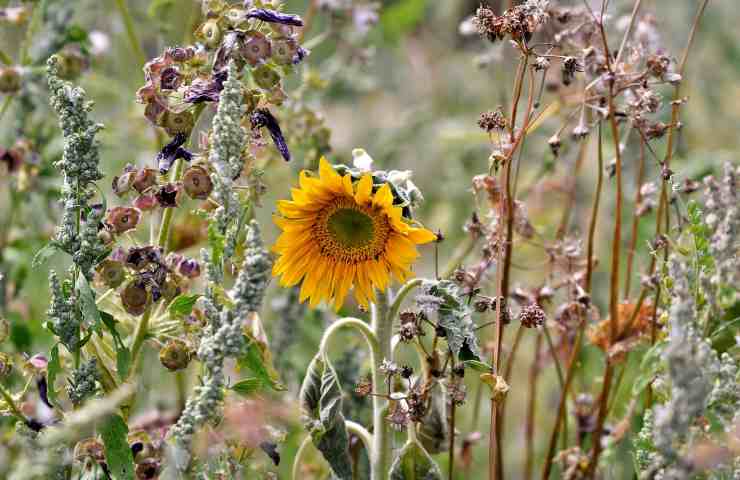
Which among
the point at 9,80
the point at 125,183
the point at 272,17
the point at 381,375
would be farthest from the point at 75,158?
the point at 9,80

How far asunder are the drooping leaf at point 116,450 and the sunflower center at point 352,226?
0.22 metres

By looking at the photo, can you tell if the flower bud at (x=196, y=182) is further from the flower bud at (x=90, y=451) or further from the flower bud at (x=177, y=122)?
the flower bud at (x=90, y=451)

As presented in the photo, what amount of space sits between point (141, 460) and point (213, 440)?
11cm

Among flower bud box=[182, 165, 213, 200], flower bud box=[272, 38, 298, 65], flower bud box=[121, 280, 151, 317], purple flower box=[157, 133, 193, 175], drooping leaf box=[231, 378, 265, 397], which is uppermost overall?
flower bud box=[272, 38, 298, 65]

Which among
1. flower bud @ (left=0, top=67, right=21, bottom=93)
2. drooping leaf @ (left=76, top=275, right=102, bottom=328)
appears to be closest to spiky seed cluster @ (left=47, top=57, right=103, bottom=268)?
drooping leaf @ (left=76, top=275, right=102, bottom=328)

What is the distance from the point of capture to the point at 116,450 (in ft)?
2.04

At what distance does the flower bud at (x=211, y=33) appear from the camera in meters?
0.65

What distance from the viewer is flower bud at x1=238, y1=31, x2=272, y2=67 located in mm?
623

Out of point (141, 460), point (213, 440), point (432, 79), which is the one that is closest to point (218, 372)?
point (213, 440)

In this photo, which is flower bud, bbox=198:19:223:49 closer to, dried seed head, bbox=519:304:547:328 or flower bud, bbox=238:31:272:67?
flower bud, bbox=238:31:272:67

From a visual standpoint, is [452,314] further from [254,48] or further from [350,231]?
[254,48]

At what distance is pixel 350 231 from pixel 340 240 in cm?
1

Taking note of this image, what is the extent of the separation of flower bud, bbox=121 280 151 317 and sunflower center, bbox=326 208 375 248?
0.51 feet

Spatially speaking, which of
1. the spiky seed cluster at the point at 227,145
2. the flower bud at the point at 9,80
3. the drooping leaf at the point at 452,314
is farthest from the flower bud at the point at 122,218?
the flower bud at the point at 9,80
